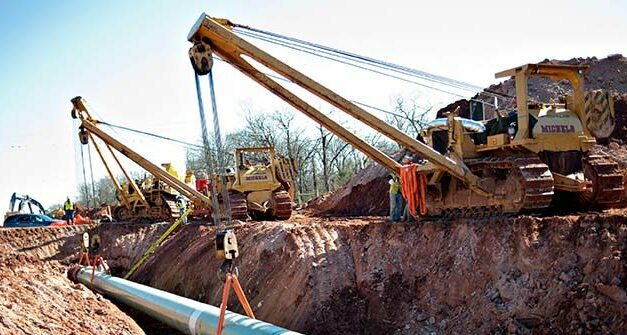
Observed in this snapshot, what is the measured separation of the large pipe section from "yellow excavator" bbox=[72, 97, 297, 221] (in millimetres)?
6020

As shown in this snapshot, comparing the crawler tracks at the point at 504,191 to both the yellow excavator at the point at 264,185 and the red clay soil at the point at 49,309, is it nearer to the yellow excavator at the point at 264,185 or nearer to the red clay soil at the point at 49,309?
the red clay soil at the point at 49,309

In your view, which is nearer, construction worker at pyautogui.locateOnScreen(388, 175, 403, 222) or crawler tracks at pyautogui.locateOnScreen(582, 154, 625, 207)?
crawler tracks at pyautogui.locateOnScreen(582, 154, 625, 207)

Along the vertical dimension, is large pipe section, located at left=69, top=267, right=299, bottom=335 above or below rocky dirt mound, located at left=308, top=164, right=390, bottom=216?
below

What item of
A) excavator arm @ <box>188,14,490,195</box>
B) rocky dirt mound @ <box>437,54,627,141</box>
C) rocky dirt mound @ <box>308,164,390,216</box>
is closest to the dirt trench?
excavator arm @ <box>188,14,490,195</box>

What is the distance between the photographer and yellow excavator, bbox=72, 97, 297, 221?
2166 cm

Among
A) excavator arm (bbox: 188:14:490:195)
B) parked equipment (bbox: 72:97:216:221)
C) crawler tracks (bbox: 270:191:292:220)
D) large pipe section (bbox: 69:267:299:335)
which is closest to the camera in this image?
large pipe section (bbox: 69:267:299:335)

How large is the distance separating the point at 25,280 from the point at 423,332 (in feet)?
22.6

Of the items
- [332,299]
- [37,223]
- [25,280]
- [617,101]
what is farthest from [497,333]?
[37,223]

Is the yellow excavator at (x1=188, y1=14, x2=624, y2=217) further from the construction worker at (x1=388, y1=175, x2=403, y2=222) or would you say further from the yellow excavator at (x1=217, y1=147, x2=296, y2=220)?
the yellow excavator at (x1=217, y1=147, x2=296, y2=220)

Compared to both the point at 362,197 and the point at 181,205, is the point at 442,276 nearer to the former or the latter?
the point at 362,197

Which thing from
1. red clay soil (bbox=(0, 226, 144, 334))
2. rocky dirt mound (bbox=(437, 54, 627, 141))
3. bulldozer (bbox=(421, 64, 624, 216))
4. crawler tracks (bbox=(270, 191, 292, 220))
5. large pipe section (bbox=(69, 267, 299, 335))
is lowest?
large pipe section (bbox=(69, 267, 299, 335))

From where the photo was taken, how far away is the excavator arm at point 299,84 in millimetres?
11758

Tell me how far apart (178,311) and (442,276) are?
15.1ft

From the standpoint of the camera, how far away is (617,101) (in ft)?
75.7
